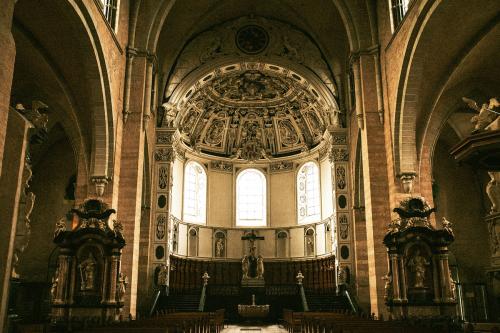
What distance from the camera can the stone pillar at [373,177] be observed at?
1576cm

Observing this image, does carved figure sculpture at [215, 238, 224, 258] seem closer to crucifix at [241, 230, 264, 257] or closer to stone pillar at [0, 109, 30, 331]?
crucifix at [241, 230, 264, 257]

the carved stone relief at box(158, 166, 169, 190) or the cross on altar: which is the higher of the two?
the carved stone relief at box(158, 166, 169, 190)

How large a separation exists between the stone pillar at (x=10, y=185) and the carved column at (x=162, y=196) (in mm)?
13666

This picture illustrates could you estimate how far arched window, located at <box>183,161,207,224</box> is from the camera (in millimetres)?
29530

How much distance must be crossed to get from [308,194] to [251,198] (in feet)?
12.4

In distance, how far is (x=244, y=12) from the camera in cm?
2522

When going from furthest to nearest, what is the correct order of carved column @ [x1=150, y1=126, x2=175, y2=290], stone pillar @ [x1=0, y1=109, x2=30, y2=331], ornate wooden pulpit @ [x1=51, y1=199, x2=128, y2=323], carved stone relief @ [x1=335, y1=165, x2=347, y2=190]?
1. carved stone relief @ [x1=335, y1=165, x2=347, y2=190]
2. carved column @ [x1=150, y1=126, x2=175, y2=290]
3. ornate wooden pulpit @ [x1=51, y1=199, x2=128, y2=323]
4. stone pillar @ [x1=0, y1=109, x2=30, y2=331]

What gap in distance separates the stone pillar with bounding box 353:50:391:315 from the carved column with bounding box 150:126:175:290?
34.3 feet

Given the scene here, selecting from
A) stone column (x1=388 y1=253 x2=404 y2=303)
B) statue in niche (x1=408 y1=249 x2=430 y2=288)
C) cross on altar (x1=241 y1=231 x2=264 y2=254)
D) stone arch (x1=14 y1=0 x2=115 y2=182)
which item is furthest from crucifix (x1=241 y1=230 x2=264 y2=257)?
statue in niche (x1=408 y1=249 x2=430 y2=288)

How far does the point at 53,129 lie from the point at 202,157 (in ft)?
32.5

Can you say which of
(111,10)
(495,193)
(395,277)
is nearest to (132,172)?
(111,10)

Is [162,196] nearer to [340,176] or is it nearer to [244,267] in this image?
[244,267]

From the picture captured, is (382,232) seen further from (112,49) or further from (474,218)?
(112,49)

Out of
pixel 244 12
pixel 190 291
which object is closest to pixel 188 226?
pixel 190 291
